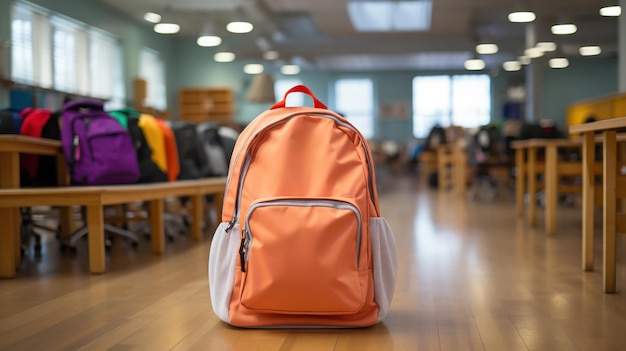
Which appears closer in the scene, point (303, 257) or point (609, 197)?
point (303, 257)

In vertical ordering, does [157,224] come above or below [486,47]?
below

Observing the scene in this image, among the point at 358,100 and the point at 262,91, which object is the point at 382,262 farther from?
the point at 358,100

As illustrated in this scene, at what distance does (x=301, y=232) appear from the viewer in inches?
73.4

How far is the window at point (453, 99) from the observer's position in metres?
19.6

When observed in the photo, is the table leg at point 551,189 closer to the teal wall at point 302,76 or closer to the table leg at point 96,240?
the table leg at point 96,240

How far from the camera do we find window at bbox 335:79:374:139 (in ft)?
Result: 65.4

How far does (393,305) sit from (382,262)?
0.36 meters

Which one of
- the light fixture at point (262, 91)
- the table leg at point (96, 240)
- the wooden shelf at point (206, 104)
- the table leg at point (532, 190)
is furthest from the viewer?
the wooden shelf at point (206, 104)

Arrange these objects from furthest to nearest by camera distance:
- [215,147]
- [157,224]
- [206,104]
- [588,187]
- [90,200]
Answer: [206,104] → [215,147] → [157,224] → [90,200] → [588,187]

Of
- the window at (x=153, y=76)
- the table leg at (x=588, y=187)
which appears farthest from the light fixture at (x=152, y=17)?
the table leg at (x=588, y=187)

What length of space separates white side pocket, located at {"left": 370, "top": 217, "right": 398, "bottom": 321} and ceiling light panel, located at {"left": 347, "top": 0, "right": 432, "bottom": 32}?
9.32 m

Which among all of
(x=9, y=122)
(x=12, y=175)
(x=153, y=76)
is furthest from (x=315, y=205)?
(x=153, y=76)

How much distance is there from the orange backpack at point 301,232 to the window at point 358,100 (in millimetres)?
17944

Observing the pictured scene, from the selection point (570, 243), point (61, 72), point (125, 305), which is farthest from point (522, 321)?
point (61, 72)
